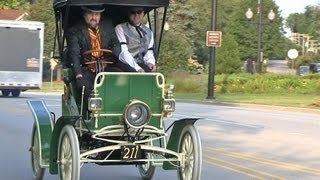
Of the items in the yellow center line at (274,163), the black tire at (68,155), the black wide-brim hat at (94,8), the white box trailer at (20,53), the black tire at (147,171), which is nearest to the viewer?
the black tire at (68,155)

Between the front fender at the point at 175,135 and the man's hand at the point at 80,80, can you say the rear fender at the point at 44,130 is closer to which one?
the man's hand at the point at 80,80

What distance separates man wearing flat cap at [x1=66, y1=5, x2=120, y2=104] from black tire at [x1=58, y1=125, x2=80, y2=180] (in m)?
0.69

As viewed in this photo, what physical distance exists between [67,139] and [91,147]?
1.89ft

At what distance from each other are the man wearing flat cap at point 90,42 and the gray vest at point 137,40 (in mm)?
197

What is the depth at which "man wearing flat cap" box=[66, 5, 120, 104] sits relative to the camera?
8906 millimetres

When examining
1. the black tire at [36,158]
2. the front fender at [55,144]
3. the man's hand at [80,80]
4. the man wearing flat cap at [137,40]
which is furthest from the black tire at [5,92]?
the man's hand at [80,80]

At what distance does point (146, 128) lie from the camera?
27.9 ft

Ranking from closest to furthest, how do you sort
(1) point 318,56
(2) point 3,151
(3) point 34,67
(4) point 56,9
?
(4) point 56,9, (2) point 3,151, (3) point 34,67, (1) point 318,56

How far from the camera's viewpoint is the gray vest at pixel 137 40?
924 centimetres

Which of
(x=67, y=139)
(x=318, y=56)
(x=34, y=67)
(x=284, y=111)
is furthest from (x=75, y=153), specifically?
(x=318, y=56)

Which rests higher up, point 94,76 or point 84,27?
point 84,27

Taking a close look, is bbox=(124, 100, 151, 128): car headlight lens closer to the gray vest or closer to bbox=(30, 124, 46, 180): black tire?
the gray vest

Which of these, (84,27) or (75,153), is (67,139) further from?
(84,27)

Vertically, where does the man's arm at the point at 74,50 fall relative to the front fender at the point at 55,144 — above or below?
above
